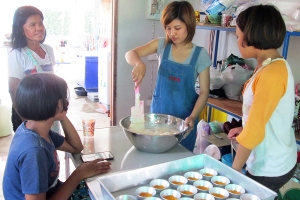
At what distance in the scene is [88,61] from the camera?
5.18 meters

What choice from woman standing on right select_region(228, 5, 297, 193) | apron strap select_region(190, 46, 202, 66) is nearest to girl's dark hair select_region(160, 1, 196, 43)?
apron strap select_region(190, 46, 202, 66)

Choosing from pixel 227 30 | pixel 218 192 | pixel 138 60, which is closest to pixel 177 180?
pixel 218 192

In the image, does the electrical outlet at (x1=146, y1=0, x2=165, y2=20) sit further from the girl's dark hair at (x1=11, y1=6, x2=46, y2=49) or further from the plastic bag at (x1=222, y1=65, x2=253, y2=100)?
the girl's dark hair at (x1=11, y1=6, x2=46, y2=49)

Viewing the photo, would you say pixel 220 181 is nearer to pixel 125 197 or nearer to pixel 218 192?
pixel 218 192

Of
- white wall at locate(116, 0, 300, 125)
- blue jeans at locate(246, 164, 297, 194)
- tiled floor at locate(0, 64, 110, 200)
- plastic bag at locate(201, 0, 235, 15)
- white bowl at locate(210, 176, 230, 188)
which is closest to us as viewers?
white bowl at locate(210, 176, 230, 188)

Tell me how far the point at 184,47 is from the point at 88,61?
→ 378 cm

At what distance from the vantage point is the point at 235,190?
0.98 meters

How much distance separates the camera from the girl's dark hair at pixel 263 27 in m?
1.05

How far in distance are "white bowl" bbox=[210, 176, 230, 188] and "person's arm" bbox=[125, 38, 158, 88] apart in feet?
1.91

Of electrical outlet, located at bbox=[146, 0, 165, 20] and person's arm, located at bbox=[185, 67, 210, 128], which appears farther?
electrical outlet, located at bbox=[146, 0, 165, 20]

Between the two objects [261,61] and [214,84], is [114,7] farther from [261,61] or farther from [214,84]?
[261,61]

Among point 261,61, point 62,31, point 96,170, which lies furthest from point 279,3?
point 62,31

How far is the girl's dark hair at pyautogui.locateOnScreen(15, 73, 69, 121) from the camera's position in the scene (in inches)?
39.5

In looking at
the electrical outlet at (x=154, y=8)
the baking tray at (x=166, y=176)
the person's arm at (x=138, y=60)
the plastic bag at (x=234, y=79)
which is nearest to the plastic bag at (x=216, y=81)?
the plastic bag at (x=234, y=79)
